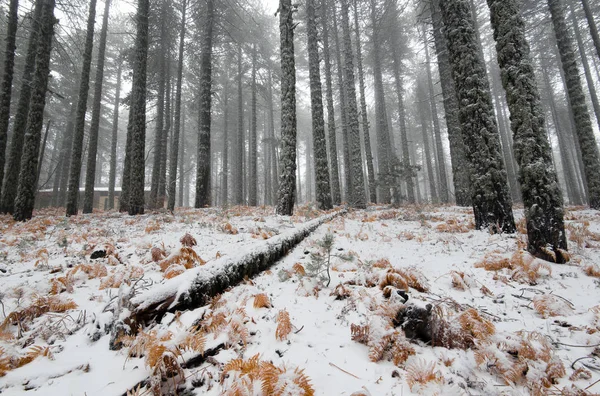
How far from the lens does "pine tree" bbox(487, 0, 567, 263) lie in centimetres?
324

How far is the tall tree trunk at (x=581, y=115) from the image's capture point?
838cm

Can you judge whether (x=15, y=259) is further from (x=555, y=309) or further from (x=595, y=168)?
(x=595, y=168)

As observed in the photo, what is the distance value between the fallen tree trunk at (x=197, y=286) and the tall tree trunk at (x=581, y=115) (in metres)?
11.2

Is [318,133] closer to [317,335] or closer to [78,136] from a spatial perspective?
[317,335]

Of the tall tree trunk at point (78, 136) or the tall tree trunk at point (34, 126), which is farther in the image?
the tall tree trunk at point (78, 136)

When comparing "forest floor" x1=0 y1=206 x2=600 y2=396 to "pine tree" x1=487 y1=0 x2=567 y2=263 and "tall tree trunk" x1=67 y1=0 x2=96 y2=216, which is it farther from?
"tall tree trunk" x1=67 y1=0 x2=96 y2=216

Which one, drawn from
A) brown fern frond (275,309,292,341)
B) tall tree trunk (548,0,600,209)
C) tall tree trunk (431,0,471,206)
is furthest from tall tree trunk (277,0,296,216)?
tall tree trunk (548,0,600,209)

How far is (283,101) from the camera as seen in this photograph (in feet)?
24.6

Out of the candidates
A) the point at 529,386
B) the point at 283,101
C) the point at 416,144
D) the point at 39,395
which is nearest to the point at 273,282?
the point at 39,395

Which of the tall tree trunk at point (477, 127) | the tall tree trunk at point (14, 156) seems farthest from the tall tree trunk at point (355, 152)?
the tall tree trunk at point (14, 156)

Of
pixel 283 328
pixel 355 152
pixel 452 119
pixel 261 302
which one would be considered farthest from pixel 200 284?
pixel 452 119

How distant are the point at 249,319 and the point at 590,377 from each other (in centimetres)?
185

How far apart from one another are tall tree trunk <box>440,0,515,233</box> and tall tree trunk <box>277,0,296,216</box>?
392cm

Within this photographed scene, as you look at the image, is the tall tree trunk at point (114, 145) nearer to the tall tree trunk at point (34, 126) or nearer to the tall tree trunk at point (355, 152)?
the tall tree trunk at point (34, 126)
